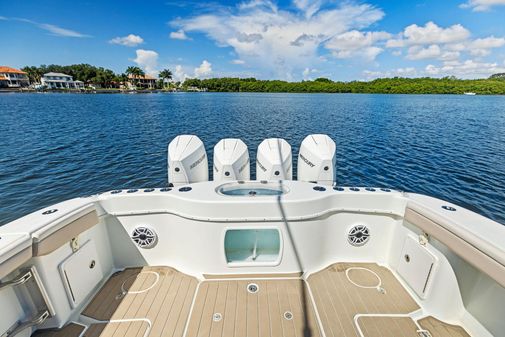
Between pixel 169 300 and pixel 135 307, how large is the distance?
30cm

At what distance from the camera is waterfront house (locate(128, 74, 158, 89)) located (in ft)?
271

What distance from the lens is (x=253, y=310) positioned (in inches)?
81.4

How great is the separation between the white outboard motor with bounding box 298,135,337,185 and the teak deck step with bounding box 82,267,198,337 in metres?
2.47

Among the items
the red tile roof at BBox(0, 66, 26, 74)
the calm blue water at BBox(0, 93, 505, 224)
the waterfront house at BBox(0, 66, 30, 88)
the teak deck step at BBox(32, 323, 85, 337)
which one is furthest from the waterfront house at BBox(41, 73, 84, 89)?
the teak deck step at BBox(32, 323, 85, 337)

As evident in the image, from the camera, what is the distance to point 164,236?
8.21 ft

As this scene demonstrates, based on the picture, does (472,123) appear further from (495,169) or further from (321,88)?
(321,88)

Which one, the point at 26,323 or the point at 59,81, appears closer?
the point at 26,323

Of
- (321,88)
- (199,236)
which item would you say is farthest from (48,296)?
(321,88)

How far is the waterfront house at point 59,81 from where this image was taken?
67.8m

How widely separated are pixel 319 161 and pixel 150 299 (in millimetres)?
2962

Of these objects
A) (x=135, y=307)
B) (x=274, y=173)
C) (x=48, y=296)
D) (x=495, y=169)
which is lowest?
(x=495, y=169)

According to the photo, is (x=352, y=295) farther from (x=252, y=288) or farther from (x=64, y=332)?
(x=64, y=332)

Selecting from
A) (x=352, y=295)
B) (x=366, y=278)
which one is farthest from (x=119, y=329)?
(x=366, y=278)

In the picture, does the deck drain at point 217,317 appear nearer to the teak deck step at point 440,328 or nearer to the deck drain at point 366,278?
the deck drain at point 366,278
